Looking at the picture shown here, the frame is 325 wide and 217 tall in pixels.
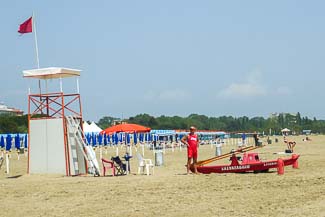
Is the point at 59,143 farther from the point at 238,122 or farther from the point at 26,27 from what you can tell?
the point at 238,122

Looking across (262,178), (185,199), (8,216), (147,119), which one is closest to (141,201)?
(185,199)

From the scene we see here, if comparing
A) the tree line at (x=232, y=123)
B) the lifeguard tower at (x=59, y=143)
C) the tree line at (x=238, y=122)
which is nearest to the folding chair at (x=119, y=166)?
the lifeguard tower at (x=59, y=143)

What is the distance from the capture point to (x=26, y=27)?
69.9 ft

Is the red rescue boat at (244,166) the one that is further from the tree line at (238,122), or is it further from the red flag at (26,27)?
the tree line at (238,122)

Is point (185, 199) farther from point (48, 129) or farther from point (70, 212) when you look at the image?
point (48, 129)

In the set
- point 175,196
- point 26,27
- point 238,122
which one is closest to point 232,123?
point 238,122

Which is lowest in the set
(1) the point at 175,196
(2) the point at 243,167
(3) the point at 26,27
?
(1) the point at 175,196

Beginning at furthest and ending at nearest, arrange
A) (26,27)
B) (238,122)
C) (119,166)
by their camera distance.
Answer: (238,122)
(26,27)
(119,166)

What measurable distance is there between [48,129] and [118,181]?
4.63 meters

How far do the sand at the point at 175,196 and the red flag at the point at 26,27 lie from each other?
7677mm

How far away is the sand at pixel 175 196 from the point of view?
31.1 ft

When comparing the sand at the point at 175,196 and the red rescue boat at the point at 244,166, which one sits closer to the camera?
the sand at the point at 175,196

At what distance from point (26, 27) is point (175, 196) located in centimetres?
1225

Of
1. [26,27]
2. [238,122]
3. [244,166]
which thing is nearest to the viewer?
[244,166]
